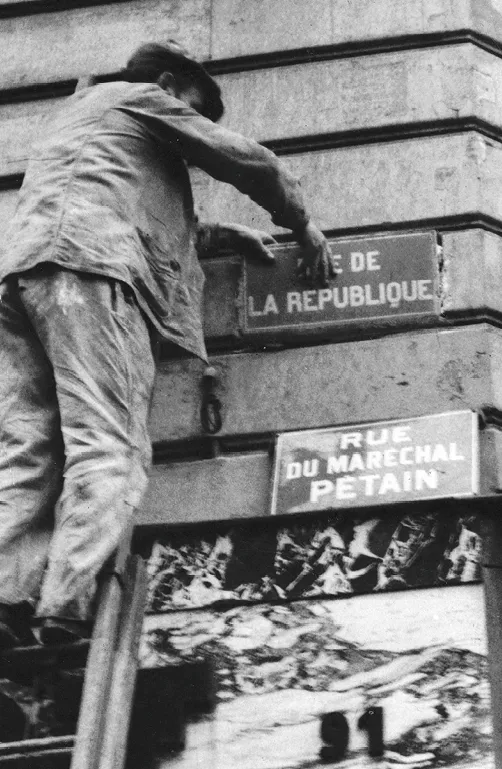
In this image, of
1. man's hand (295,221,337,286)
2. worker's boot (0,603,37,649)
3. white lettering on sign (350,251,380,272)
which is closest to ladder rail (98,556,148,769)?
worker's boot (0,603,37,649)

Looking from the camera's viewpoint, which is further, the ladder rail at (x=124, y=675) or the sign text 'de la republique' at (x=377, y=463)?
the sign text 'de la republique' at (x=377, y=463)

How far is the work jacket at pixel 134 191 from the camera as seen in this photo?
6727 millimetres

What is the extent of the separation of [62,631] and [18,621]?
1.11 ft

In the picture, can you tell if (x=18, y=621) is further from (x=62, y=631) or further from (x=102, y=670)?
(x=102, y=670)

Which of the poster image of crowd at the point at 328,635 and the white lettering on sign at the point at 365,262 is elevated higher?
the white lettering on sign at the point at 365,262

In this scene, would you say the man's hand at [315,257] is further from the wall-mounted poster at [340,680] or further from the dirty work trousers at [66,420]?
the wall-mounted poster at [340,680]

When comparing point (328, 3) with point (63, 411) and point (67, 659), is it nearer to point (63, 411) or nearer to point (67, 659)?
point (63, 411)

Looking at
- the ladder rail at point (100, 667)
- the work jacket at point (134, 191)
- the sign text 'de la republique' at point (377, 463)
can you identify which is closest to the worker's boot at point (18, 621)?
the ladder rail at point (100, 667)

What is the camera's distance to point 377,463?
7.43m

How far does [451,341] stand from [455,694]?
1.99 m

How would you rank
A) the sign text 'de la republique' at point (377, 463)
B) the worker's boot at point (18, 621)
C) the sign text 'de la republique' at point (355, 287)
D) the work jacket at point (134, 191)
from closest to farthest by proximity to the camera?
the worker's boot at point (18, 621), the work jacket at point (134, 191), the sign text 'de la republique' at point (377, 463), the sign text 'de la republique' at point (355, 287)

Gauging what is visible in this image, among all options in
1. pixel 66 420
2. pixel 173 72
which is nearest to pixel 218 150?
pixel 173 72

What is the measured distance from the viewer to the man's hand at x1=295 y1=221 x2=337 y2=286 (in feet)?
25.8

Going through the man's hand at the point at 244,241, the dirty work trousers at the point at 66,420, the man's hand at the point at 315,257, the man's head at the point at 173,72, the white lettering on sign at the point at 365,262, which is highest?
the man's head at the point at 173,72
